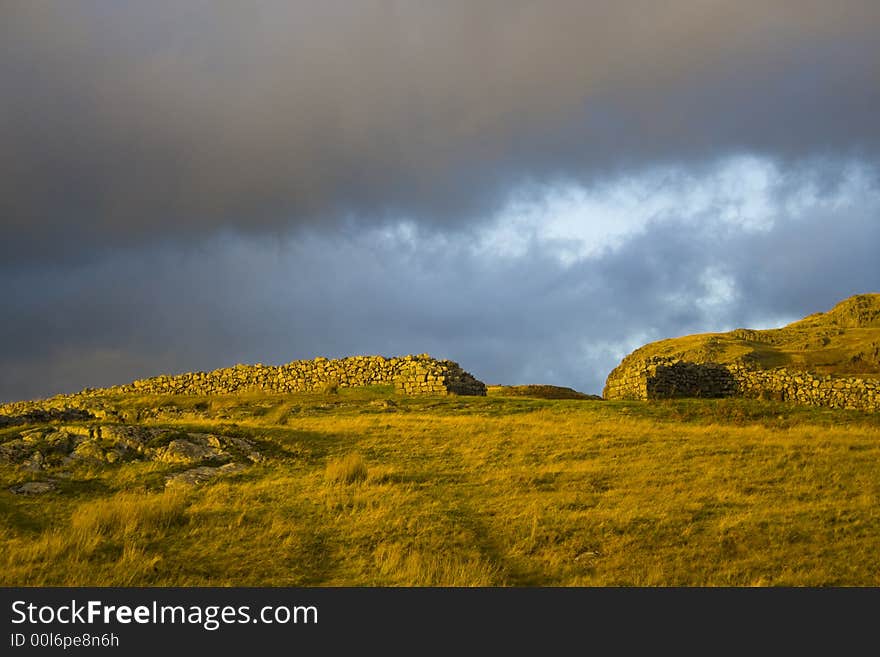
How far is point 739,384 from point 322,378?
935 inches

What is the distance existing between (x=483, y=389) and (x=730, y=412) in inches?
631

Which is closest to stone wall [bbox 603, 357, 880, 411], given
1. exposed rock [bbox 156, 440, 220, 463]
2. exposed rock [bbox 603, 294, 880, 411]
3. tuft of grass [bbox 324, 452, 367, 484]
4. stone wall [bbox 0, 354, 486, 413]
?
exposed rock [bbox 603, 294, 880, 411]

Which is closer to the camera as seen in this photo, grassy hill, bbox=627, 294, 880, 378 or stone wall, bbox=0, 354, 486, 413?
stone wall, bbox=0, 354, 486, 413

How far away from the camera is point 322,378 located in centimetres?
4522

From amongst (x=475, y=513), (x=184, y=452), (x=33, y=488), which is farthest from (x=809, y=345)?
(x=33, y=488)

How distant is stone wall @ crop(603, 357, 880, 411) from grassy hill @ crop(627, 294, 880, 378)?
808 cm

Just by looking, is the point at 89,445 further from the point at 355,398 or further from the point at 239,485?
the point at 355,398

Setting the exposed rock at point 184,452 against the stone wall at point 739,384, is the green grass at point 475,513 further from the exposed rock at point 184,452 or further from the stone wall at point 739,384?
the stone wall at point 739,384

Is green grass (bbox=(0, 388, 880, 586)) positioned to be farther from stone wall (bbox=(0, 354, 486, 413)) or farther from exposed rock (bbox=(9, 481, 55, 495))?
stone wall (bbox=(0, 354, 486, 413))

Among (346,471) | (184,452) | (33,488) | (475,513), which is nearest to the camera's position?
(475,513)

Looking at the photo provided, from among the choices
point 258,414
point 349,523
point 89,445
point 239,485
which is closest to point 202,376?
point 258,414

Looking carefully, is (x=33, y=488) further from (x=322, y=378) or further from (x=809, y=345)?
(x=809, y=345)

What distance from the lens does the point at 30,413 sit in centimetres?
2742

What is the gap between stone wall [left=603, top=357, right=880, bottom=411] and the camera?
3572 cm
